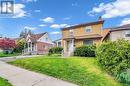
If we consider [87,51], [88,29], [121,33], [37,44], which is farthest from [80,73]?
[37,44]

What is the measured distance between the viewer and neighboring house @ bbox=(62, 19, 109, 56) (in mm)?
33281

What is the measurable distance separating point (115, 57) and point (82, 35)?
731 inches

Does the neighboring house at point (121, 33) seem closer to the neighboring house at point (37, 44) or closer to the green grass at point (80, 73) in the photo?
the green grass at point (80, 73)

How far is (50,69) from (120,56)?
6.06 m

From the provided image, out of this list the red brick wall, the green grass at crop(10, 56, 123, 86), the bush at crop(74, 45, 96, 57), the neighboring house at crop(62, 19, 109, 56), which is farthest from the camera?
the red brick wall

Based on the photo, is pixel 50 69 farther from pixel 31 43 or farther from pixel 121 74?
pixel 31 43

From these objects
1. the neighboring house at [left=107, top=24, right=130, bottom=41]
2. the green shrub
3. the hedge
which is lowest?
the green shrub

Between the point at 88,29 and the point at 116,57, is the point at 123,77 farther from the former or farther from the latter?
the point at 88,29

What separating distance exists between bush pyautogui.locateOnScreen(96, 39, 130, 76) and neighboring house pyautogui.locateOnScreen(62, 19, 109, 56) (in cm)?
1419

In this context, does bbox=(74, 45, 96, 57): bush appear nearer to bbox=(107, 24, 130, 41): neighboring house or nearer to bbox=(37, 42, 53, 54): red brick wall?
bbox=(107, 24, 130, 41): neighboring house

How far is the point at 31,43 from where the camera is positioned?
5219cm

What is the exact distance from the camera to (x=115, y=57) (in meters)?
17.3

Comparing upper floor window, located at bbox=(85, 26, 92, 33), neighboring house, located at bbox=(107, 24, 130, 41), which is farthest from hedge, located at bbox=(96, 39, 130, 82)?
upper floor window, located at bbox=(85, 26, 92, 33)

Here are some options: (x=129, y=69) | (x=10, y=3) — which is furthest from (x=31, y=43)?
(x=129, y=69)
